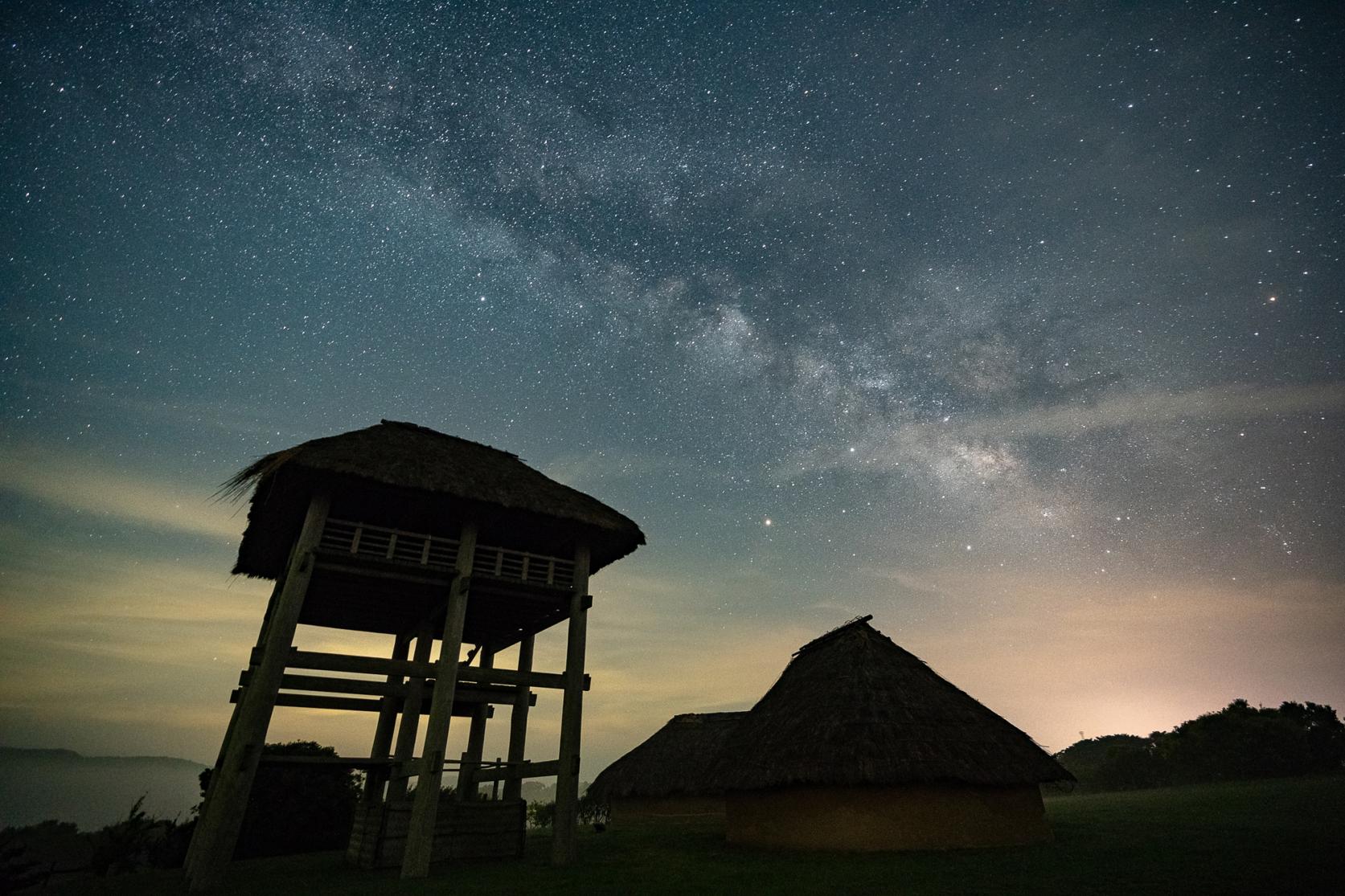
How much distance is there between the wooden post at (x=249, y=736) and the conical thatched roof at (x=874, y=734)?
416 inches

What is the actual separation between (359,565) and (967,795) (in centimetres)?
1437

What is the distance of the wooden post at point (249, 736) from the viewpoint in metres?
10.6

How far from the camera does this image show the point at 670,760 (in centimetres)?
2845

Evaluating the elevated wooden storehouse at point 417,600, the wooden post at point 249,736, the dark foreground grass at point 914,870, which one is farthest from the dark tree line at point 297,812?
the wooden post at point 249,736

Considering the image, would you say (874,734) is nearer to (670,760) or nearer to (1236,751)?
(670,760)

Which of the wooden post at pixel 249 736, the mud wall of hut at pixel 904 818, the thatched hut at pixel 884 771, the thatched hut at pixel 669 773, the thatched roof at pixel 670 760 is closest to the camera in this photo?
A: the wooden post at pixel 249 736

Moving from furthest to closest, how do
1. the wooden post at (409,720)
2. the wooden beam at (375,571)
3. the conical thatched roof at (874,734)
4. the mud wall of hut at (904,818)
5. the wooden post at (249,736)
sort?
the wooden post at (409,720) → the conical thatched roof at (874,734) → the mud wall of hut at (904,818) → the wooden beam at (375,571) → the wooden post at (249,736)

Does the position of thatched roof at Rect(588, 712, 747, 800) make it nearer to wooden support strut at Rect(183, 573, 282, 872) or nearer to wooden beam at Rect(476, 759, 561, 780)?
wooden beam at Rect(476, 759, 561, 780)

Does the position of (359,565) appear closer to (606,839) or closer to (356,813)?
(356,813)


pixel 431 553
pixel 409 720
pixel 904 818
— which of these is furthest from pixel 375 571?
pixel 904 818

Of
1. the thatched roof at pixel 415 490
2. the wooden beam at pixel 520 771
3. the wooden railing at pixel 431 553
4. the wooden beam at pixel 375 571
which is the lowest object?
the wooden beam at pixel 520 771

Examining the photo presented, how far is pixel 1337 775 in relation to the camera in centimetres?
4388

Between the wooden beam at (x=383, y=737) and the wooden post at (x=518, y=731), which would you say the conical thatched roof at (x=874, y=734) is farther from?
the wooden beam at (x=383, y=737)

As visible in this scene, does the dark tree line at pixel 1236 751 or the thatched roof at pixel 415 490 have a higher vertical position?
the thatched roof at pixel 415 490
